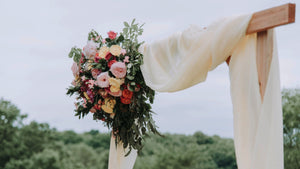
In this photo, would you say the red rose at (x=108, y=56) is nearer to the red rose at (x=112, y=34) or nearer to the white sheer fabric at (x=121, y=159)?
the red rose at (x=112, y=34)

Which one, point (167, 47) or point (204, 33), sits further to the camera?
point (167, 47)

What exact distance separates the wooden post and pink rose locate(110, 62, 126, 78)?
114 cm

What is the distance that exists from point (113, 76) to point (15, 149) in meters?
8.30

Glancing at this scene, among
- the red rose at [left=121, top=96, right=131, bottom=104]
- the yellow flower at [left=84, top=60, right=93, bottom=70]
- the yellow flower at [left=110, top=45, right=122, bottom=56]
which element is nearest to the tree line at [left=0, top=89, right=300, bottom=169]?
the yellow flower at [left=84, top=60, right=93, bottom=70]

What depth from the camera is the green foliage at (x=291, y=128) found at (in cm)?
582

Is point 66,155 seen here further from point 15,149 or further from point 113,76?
point 113,76

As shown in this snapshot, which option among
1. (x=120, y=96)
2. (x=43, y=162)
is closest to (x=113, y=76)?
(x=120, y=96)

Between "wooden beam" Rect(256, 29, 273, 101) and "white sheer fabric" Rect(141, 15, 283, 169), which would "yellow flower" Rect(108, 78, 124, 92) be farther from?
"wooden beam" Rect(256, 29, 273, 101)

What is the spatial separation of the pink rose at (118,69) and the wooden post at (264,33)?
114 centimetres

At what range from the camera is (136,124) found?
3.11 meters

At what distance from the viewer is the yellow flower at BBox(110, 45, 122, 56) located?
2904 mm

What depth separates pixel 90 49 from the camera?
302 cm

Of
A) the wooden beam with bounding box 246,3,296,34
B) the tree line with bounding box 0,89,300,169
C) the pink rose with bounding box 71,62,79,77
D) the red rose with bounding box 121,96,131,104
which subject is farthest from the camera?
the tree line with bounding box 0,89,300,169

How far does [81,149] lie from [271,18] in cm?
962
